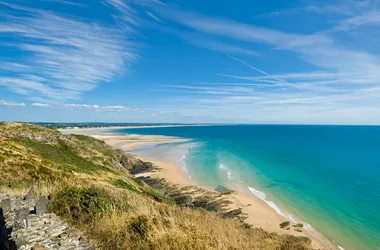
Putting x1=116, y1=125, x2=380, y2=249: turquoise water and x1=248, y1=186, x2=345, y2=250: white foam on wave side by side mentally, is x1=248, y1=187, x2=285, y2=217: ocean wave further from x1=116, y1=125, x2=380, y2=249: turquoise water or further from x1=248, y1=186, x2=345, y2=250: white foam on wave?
x1=116, y1=125, x2=380, y2=249: turquoise water

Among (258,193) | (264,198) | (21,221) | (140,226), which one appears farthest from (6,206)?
(258,193)

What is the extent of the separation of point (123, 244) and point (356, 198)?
118 ft

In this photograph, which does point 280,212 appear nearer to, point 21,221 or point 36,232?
point 36,232

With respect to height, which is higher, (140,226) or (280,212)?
(140,226)

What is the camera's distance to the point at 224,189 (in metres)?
35.2

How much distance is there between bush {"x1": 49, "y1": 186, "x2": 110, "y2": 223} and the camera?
715 cm

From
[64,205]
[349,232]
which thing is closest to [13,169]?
[64,205]

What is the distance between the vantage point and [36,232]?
5.29m

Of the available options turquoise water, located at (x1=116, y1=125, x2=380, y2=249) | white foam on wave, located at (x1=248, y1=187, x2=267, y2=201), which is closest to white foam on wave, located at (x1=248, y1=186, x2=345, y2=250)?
Answer: white foam on wave, located at (x1=248, y1=187, x2=267, y2=201)

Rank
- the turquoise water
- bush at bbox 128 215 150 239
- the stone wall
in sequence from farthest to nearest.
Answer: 1. the turquoise water
2. bush at bbox 128 215 150 239
3. the stone wall

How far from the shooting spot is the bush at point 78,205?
715cm

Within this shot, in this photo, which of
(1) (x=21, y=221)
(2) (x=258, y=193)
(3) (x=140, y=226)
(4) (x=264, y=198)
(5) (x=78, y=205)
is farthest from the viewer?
(2) (x=258, y=193)

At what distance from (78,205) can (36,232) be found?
7.49 ft

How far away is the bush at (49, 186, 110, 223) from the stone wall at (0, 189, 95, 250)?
99 centimetres
